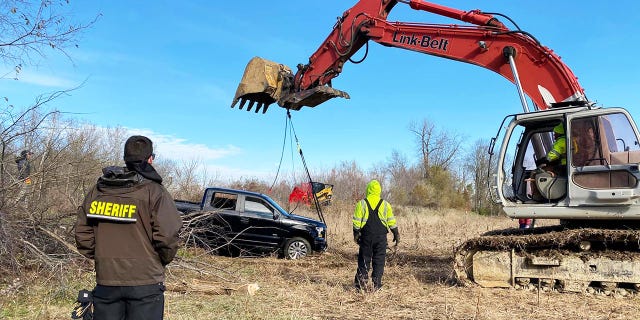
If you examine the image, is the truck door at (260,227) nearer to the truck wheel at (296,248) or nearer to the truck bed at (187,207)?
the truck wheel at (296,248)

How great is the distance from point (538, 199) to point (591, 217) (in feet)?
2.47

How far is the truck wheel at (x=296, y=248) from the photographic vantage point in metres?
12.5

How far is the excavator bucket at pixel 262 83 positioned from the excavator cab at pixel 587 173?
13.8 ft

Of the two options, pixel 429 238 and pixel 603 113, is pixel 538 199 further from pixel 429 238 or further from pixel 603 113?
pixel 429 238

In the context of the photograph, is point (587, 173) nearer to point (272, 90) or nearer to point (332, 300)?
point (332, 300)

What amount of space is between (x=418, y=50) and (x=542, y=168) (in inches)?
120

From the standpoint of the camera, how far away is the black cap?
368cm

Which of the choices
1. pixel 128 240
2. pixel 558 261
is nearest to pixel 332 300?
pixel 558 261

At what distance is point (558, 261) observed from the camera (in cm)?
771

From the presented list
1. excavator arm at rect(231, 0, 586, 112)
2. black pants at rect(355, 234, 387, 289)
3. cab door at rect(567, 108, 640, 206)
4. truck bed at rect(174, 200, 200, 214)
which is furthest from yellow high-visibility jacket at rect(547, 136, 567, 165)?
truck bed at rect(174, 200, 200, 214)

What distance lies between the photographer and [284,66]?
10.2 m

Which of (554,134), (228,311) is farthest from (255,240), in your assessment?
(554,134)

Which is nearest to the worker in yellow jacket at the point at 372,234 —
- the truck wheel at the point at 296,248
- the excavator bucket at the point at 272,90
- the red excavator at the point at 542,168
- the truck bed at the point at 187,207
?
the red excavator at the point at 542,168

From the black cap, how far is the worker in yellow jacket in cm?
468
